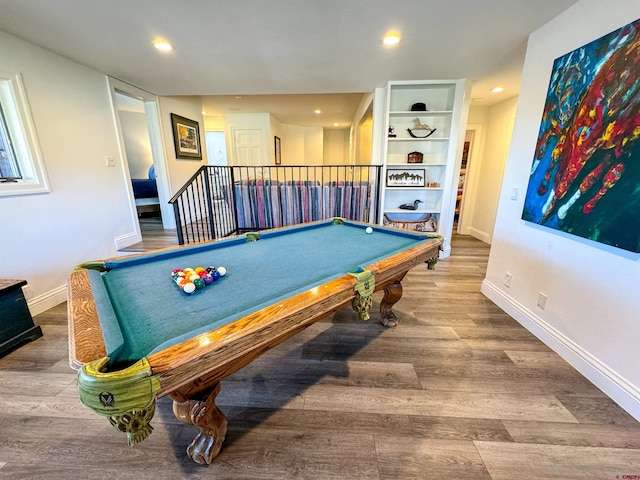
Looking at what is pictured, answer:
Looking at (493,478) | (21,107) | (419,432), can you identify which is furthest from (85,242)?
(493,478)

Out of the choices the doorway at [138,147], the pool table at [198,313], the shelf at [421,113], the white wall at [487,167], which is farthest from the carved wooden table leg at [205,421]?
the doorway at [138,147]

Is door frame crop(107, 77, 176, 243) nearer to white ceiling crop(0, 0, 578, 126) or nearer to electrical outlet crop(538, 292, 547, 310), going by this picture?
white ceiling crop(0, 0, 578, 126)

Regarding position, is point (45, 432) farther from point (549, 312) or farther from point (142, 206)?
point (142, 206)

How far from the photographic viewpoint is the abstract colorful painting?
54.2 inches

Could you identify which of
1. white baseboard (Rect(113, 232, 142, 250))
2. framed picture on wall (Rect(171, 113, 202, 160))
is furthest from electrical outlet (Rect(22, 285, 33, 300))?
framed picture on wall (Rect(171, 113, 202, 160))

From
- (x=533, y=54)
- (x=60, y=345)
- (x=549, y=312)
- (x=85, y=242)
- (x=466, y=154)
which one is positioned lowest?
(x=60, y=345)

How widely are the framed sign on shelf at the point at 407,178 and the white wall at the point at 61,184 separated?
375 cm

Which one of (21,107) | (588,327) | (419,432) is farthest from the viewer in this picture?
(21,107)

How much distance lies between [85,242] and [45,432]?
2.27m

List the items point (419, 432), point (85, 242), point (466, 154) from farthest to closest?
point (466, 154)
point (85, 242)
point (419, 432)

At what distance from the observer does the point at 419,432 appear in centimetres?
127

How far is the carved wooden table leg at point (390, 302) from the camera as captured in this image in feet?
6.83

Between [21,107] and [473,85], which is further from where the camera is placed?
[473,85]

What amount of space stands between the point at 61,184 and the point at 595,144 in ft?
14.8
